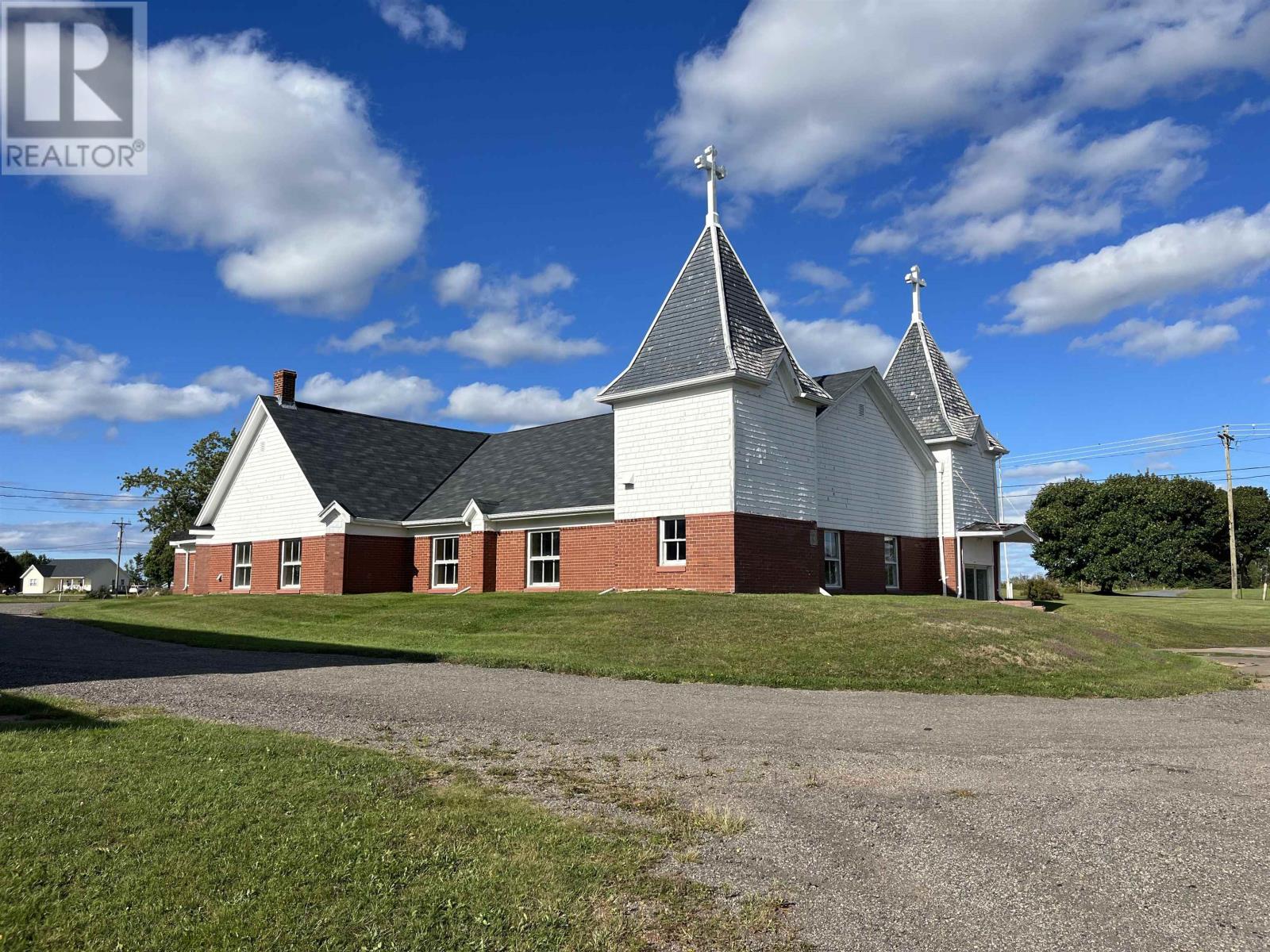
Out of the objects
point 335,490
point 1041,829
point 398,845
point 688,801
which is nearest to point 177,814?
point 398,845

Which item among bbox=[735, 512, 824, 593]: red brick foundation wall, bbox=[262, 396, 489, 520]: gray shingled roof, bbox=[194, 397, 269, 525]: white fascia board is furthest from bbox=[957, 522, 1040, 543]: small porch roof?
bbox=[194, 397, 269, 525]: white fascia board

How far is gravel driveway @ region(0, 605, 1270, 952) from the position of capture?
4777mm

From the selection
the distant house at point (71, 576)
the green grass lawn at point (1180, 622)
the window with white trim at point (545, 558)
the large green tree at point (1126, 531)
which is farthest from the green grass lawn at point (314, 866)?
the distant house at point (71, 576)

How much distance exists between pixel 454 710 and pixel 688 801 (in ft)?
15.3

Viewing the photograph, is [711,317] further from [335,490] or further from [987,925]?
[987,925]

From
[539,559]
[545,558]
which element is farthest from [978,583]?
[539,559]

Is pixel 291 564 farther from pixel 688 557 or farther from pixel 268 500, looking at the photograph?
pixel 688 557

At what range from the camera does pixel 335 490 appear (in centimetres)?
3209

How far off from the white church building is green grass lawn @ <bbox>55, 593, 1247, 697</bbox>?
270 centimetres

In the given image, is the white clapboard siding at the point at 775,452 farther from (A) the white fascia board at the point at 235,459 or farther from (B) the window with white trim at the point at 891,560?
(A) the white fascia board at the point at 235,459

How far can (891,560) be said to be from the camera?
29.5 metres

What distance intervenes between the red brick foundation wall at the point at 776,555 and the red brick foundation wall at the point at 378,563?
14.4 metres

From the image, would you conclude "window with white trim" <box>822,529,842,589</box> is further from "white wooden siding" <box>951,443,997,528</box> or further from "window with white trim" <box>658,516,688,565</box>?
"white wooden siding" <box>951,443,997,528</box>

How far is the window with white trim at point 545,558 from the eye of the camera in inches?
1106
